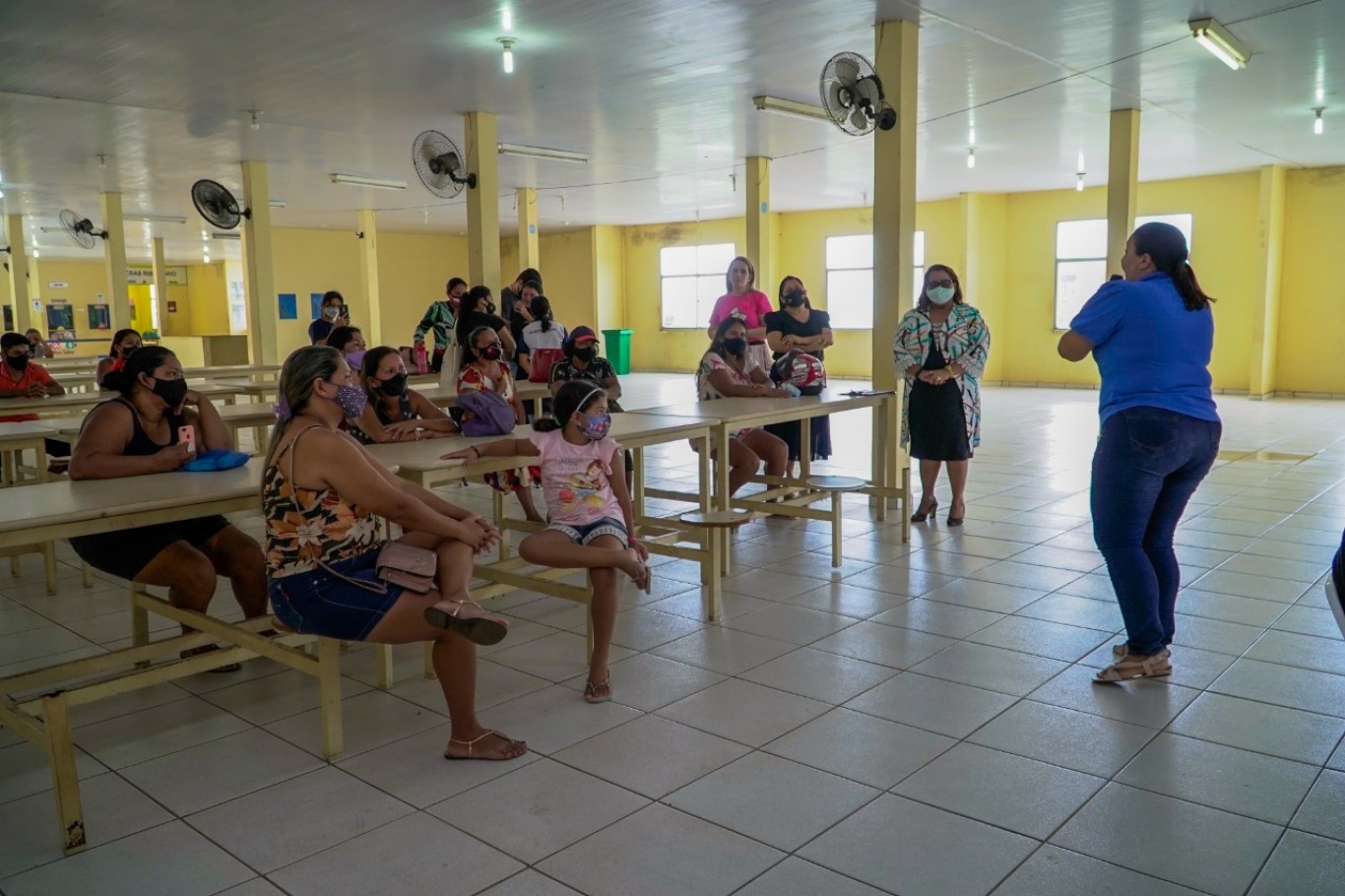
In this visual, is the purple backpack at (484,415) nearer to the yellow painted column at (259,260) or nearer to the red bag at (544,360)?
the red bag at (544,360)

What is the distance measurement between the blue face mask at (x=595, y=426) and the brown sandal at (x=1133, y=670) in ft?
6.32

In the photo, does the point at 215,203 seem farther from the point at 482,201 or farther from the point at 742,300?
the point at 742,300

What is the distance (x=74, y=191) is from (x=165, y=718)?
41.2 ft

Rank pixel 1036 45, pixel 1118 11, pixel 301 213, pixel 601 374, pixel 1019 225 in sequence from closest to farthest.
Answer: pixel 601 374 < pixel 1118 11 < pixel 1036 45 < pixel 1019 225 < pixel 301 213

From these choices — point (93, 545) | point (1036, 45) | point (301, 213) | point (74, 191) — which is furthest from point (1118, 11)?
point (301, 213)

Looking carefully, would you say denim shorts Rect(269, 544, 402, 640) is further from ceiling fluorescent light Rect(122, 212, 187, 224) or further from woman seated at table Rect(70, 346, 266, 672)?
ceiling fluorescent light Rect(122, 212, 187, 224)

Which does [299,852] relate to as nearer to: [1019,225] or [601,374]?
[601,374]

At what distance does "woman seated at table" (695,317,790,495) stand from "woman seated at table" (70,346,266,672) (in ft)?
9.45

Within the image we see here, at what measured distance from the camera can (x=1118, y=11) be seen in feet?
20.7

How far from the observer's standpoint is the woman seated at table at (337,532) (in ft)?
9.05

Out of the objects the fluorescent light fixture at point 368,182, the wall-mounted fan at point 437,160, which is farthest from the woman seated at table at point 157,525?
the fluorescent light fixture at point 368,182

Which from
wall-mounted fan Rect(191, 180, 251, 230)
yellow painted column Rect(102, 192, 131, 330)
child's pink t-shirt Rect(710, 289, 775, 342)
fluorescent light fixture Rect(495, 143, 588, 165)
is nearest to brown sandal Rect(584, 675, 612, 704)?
child's pink t-shirt Rect(710, 289, 775, 342)

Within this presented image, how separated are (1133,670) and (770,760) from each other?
1414 millimetres

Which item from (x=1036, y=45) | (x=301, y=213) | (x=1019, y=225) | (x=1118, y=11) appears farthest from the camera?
(x=301, y=213)
